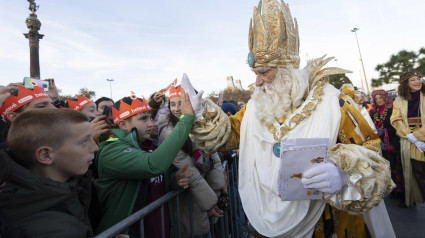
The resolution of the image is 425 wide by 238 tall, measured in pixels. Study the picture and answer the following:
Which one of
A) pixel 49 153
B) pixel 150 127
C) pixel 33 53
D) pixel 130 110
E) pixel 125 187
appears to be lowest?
pixel 125 187

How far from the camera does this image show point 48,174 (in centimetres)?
134

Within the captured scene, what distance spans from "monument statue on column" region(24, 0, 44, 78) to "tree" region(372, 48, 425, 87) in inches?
1360

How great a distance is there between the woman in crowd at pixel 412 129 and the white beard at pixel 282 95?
353 centimetres

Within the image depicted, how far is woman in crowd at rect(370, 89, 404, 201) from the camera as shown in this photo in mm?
5219

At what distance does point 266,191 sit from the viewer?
210 cm

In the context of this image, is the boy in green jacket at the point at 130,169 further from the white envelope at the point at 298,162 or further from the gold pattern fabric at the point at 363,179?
the gold pattern fabric at the point at 363,179

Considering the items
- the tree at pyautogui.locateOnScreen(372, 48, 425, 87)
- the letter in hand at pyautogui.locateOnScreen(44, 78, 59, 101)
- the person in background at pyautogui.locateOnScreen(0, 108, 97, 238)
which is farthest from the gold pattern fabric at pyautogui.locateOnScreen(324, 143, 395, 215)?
the tree at pyautogui.locateOnScreen(372, 48, 425, 87)

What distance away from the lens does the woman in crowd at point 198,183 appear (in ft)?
8.00

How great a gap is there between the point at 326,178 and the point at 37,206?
1537 mm

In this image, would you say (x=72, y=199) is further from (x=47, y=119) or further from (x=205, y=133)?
(x=205, y=133)

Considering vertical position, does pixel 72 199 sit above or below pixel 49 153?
below

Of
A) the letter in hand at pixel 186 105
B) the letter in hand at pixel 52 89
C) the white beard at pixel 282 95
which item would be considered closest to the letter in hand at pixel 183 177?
the letter in hand at pixel 186 105

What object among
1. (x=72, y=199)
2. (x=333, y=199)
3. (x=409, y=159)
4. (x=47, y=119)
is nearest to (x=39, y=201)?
(x=72, y=199)

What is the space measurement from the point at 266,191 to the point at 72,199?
53.2 inches
